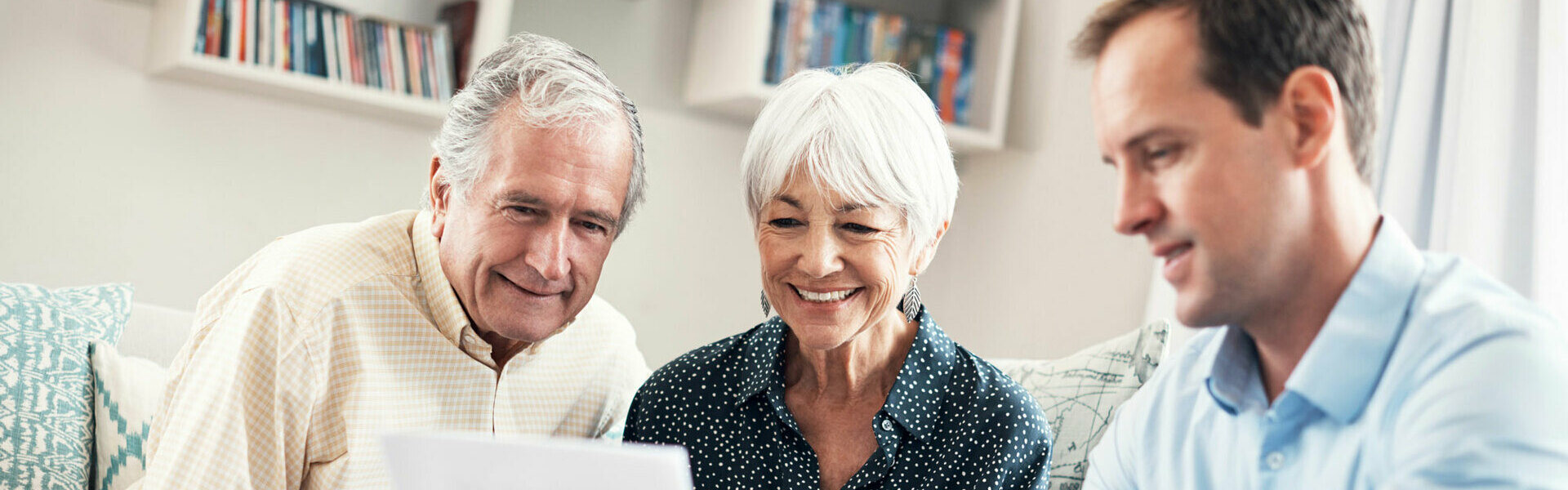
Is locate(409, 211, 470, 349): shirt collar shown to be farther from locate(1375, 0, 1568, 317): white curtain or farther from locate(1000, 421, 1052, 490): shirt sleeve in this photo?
locate(1375, 0, 1568, 317): white curtain

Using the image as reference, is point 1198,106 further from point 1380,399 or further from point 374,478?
point 374,478

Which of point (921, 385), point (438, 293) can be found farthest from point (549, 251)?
point (921, 385)

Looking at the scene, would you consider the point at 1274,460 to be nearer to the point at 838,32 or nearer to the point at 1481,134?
the point at 1481,134

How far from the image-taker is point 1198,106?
2.73ft

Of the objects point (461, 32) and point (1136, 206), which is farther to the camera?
point (461, 32)

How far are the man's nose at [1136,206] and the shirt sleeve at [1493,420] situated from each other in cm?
21

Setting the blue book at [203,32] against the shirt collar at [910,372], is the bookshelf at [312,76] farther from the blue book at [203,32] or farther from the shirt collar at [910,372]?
the shirt collar at [910,372]

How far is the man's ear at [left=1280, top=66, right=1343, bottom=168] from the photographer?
2.69 ft

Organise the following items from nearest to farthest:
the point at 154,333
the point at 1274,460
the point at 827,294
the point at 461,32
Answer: the point at 1274,460, the point at 827,294, the point at 154,333, the point at 461,32

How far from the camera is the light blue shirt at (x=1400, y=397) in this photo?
76 cm

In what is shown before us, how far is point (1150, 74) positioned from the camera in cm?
86

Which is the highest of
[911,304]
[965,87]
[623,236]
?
[965,87]

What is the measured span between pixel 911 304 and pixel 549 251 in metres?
0.50

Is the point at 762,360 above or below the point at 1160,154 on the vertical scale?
below
